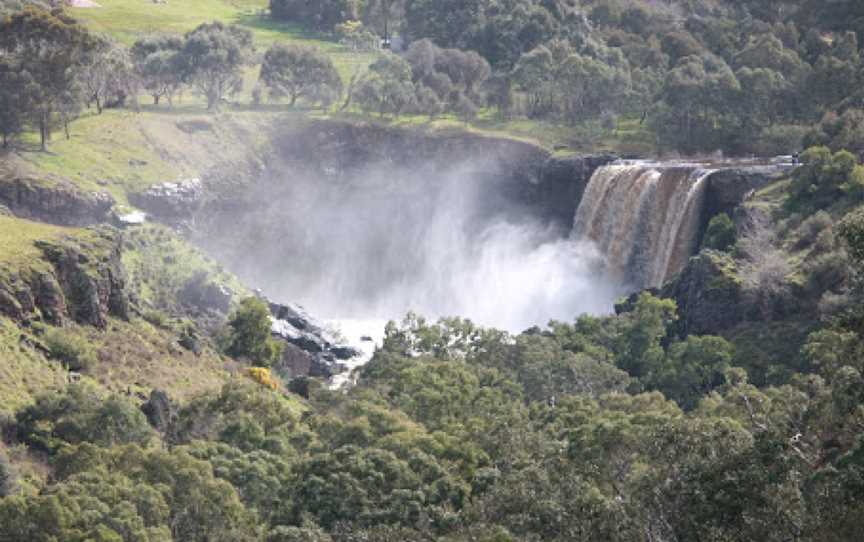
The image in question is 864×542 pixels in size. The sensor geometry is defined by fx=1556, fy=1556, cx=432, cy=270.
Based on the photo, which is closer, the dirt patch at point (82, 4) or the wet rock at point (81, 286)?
the wet rock at point (81, 286)

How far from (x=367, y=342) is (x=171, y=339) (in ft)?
75.8

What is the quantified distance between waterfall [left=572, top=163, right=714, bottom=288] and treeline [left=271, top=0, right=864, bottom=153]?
865 centimetres

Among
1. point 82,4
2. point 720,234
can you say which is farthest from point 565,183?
point 82,4

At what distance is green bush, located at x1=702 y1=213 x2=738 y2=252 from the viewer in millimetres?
101188

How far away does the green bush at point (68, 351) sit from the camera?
3157 inches

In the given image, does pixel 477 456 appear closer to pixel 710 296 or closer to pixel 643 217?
pixel 710 296

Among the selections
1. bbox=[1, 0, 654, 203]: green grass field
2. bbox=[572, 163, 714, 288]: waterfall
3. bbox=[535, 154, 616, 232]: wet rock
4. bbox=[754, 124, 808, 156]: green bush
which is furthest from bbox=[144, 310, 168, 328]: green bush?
bbox=[754, 124, 808, 156]: green bush

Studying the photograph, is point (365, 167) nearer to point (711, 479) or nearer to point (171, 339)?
point (171, 339)

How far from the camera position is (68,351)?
8038cm

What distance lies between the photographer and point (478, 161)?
425 ft

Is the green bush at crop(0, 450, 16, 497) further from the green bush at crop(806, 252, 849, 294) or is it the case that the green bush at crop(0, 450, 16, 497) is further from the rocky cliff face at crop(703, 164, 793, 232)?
the rocky cliff face at crop(703, 164, 793, 232)

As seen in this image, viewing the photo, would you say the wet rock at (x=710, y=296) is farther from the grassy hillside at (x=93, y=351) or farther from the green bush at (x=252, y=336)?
the grassy hillside at (x=93, y=351)

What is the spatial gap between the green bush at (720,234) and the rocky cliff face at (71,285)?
124 feet

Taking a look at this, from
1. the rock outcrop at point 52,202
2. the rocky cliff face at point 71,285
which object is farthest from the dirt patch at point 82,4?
the rocky cliff face at point 71,285
